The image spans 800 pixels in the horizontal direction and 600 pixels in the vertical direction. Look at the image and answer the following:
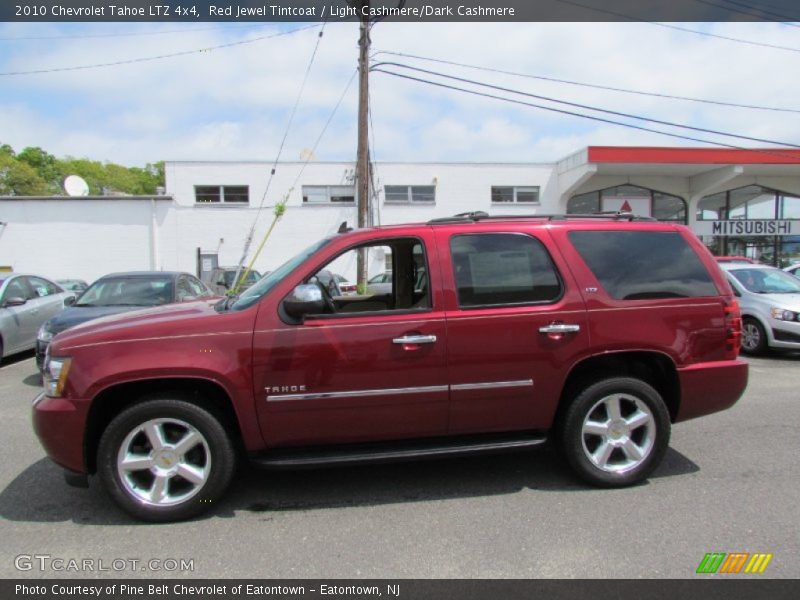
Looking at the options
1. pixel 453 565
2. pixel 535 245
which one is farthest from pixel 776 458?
pixel 453 565

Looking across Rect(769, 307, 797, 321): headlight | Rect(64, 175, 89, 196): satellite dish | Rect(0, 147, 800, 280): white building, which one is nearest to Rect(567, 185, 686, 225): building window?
Rect(0, 147, 800, 280): white building

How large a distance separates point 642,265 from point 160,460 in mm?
3554

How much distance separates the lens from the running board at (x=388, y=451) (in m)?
3.41

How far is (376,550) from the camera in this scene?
3.03 m

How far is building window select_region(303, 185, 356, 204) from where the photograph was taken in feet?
73.7

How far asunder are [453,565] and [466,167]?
69.8ft

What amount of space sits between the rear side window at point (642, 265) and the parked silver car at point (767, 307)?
6133mm

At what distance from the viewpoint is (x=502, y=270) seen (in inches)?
147

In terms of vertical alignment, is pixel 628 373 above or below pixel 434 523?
above

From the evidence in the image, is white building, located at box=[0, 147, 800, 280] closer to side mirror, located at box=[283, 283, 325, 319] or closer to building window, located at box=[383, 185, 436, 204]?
building window, located at box=[383, 185, 436, 204]

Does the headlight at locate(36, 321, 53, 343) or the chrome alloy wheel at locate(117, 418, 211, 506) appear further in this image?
the headlight at locate(36, 321, 53, 343)

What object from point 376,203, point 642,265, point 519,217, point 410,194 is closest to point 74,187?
point 376,203

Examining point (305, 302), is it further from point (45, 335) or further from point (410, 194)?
point (410, 194)

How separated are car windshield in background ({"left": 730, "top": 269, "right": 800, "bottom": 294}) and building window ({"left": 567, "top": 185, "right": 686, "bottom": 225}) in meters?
13.1
